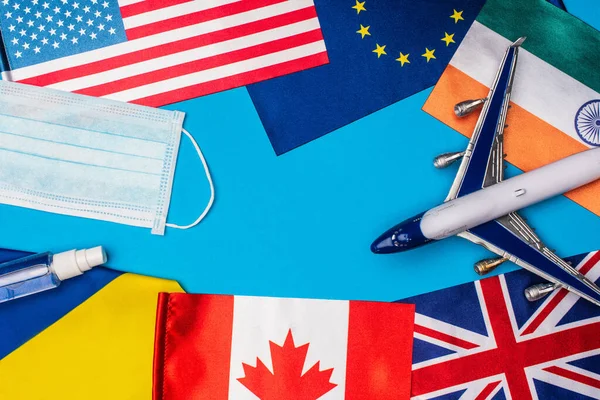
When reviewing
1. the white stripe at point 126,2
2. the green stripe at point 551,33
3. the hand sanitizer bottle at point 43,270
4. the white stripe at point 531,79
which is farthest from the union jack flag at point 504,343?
the white stripe at point 126,2

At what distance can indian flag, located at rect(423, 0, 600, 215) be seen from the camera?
1269 mm

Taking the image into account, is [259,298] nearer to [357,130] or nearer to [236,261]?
[236,261]

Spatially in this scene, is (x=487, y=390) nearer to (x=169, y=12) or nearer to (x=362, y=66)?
(x=362, y=66)

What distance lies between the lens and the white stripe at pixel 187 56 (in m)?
1.21

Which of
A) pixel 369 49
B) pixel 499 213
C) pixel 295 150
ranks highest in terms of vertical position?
pixel 369 49

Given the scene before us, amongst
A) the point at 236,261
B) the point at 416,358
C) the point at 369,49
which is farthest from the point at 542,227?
the point at 236,261

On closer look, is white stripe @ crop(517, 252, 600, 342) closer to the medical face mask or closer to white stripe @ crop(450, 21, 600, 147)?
white stripe @ crop(450, 21, 600, 147)

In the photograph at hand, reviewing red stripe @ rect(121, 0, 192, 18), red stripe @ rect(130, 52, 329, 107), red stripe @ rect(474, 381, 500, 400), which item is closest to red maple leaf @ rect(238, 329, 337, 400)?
red stripe @ rect(474, 381, 500, 400)

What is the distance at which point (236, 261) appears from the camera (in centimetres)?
120

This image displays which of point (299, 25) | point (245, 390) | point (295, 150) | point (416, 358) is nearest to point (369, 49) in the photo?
point (299, 25)

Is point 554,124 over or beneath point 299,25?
beneath

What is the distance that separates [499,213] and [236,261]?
595mm

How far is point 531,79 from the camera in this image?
1.28 meters

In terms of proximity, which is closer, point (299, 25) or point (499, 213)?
point (499, 213)
